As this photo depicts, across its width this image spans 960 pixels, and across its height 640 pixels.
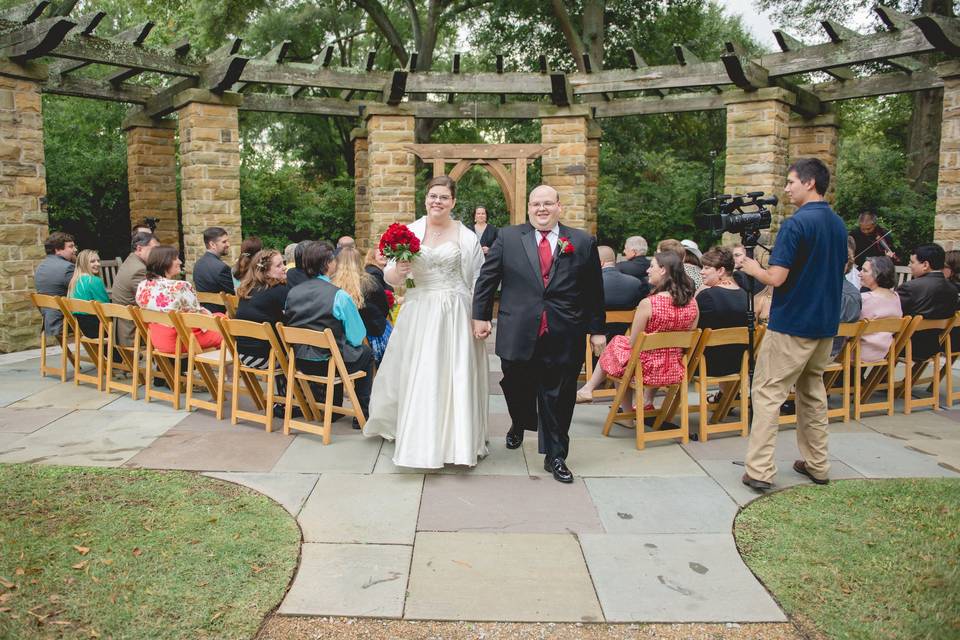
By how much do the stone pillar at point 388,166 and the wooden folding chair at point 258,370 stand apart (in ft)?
20.7

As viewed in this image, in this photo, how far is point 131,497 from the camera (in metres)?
4.19

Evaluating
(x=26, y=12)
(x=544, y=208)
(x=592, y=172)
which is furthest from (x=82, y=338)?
(x=592, y=172)

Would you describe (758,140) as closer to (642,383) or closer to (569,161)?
(569,161)

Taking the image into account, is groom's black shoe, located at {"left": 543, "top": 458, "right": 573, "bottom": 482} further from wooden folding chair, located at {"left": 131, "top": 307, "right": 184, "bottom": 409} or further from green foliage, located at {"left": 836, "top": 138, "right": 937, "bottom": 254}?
green foliage, located at {"left": 836, "top": 138, "right": 937, "bottom": 254}

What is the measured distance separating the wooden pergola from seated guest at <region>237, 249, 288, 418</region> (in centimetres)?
506

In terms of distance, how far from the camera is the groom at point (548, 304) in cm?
453

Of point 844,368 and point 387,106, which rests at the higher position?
point 387,106

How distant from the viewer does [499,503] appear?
421 cm

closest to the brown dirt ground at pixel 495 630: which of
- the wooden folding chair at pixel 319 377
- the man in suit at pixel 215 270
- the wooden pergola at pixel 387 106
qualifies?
the wooden folding chair at pixel 319 377

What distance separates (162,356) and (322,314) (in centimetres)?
191

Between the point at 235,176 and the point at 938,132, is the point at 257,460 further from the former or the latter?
the point at 938,132

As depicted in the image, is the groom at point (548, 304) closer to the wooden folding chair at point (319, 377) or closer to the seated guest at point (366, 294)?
the wooden folding chair at point (319, 377)

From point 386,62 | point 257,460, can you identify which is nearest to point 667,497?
Result: point 257,460

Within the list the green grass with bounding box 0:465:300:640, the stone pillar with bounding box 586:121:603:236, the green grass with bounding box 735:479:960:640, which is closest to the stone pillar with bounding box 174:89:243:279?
the stone pillar with bounding box 586:121:603:236
